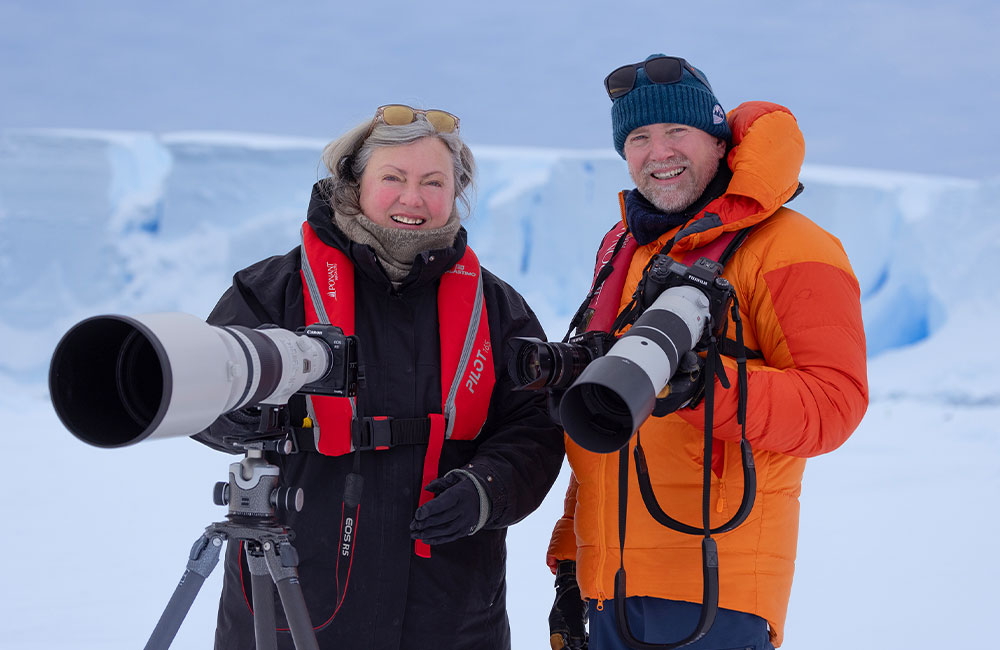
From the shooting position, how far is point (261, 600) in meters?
1.06

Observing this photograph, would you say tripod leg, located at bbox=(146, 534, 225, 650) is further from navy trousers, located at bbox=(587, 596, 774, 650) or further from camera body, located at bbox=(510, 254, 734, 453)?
navy trousers, located at bbox=(587, 596, 774, 650)

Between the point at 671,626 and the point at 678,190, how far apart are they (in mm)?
669

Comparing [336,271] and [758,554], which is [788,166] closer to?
[758,554]

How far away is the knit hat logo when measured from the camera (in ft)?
4.53

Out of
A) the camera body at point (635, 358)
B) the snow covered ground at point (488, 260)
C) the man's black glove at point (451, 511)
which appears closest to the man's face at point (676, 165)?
the camera body at point (635, 358)

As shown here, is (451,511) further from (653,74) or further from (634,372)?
(653,74)

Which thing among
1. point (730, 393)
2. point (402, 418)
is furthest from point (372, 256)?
point (730, 393)

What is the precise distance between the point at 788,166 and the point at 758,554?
0.56 m

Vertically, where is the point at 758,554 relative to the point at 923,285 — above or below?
below

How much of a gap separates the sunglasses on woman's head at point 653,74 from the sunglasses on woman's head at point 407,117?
29cm

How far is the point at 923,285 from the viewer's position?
302 inches

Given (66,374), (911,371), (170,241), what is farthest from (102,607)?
(911,371)

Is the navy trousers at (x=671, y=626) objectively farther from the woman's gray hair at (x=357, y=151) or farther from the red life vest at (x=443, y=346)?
the woman's gray hair at (x=357, y=151)

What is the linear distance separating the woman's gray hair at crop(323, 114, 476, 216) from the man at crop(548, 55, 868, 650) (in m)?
0.35
